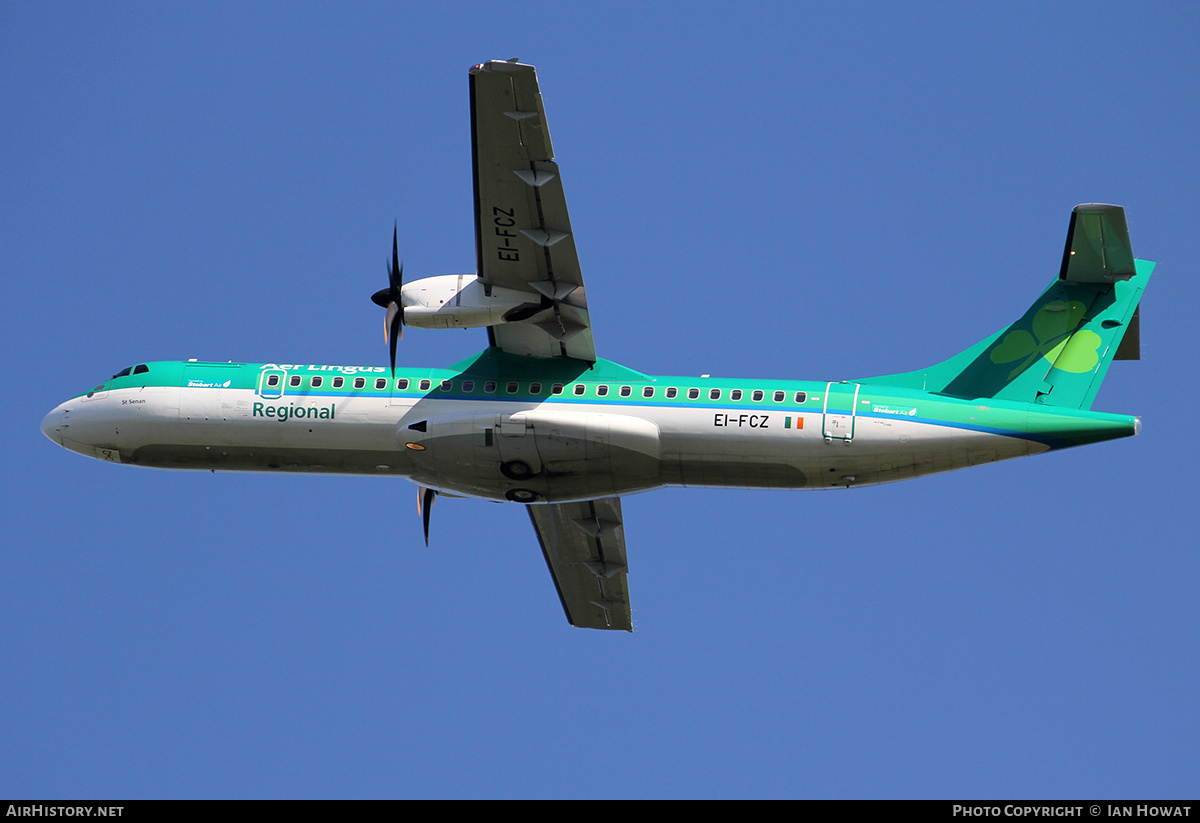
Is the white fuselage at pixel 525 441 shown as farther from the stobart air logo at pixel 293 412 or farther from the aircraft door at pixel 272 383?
the aircraft door at pixel 272 383

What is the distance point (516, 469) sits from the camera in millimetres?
29219

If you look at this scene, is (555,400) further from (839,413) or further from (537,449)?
(839,413)

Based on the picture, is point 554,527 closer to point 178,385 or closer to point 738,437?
point 738,437

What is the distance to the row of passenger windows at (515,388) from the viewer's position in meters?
28.9

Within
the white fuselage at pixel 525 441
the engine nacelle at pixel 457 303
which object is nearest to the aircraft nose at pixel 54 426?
the white fuselage at pixel 525 441

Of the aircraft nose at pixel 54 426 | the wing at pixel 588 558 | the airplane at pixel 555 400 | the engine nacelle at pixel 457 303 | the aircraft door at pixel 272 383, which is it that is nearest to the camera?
the airplane at pixel 555 400

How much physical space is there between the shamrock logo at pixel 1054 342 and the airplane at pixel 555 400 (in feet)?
0.10

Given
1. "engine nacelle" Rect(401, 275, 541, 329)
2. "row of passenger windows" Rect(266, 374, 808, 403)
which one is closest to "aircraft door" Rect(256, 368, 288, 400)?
"row of passenger windows" Rect(266, 374, 808, 403)

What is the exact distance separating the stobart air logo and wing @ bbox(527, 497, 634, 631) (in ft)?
18.8

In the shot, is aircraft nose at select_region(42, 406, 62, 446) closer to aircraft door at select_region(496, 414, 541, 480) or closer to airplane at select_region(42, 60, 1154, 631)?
airplane at select_region(42, 60, 1154, 631)

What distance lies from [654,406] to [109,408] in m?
12.4
